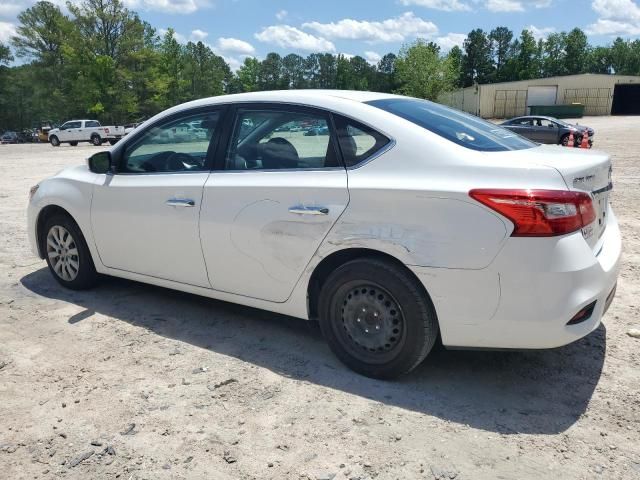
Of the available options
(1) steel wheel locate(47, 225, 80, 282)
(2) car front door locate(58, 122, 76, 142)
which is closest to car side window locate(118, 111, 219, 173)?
(1) steel wheel locate(47, 225, 80, 282)

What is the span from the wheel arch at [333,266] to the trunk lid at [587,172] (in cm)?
91

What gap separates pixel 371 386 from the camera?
3.17m

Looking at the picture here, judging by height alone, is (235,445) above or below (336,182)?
below

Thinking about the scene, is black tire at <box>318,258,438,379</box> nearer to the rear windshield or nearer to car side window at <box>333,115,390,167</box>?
car side window at <box>333,115,390,167</box>

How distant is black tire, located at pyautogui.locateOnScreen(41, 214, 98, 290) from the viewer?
15.2 feet

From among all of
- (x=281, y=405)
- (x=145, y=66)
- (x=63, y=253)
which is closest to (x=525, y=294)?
(x=281, y=405)

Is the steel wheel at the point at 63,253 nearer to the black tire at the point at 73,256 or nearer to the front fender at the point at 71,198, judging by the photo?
the black tire at the point at 73,256

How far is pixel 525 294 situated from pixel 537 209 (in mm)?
441

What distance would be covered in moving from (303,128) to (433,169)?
1.02 metres

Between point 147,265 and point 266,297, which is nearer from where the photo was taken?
point 266,297

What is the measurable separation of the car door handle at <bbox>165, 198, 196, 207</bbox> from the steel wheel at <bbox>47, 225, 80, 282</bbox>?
1378 millimetres

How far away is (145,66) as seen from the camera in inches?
2244

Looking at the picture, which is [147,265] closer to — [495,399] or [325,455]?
[325,455]

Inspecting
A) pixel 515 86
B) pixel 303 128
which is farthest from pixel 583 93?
pixel 303 128
